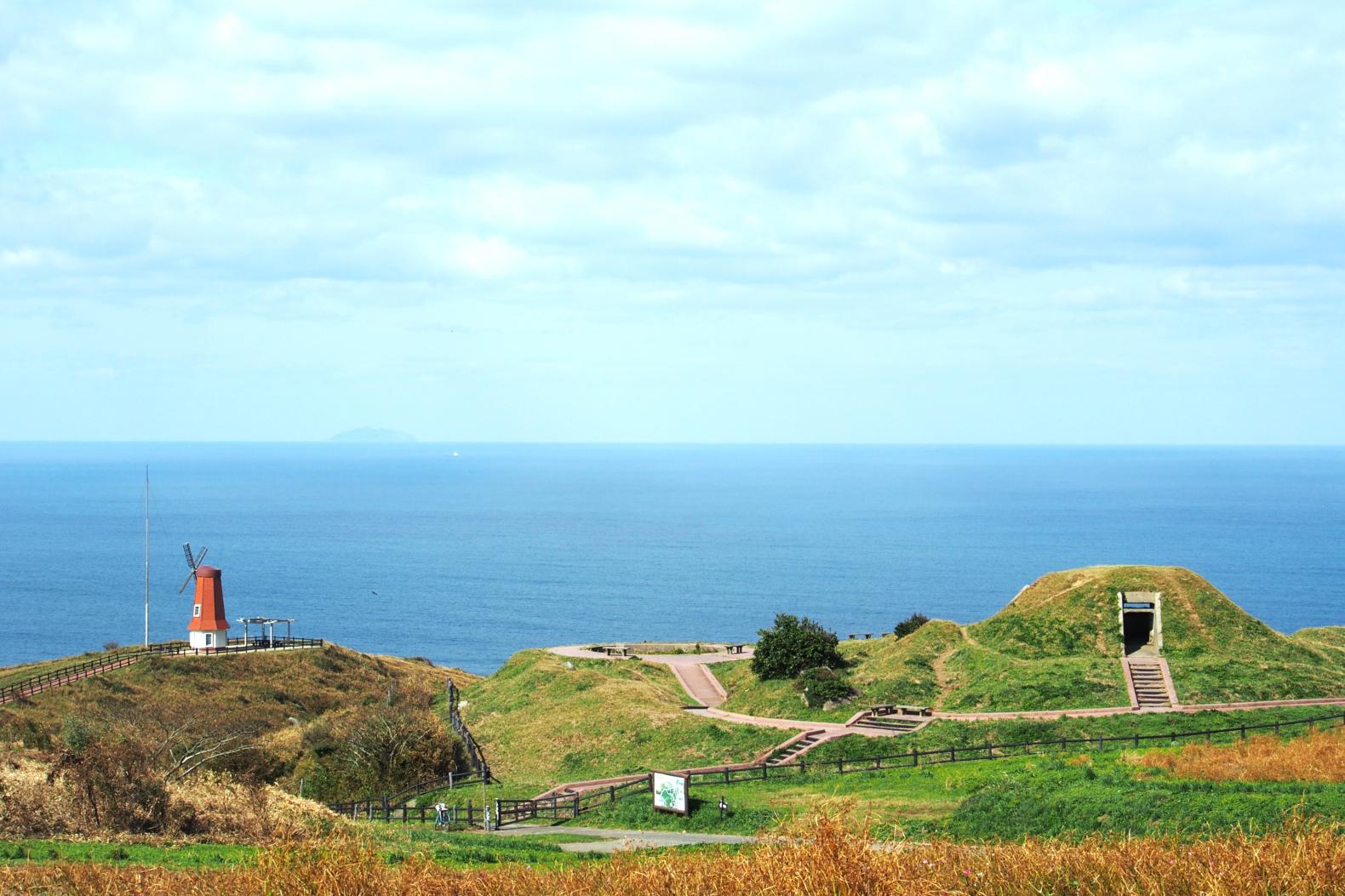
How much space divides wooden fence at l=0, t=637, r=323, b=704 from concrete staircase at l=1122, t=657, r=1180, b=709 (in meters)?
52.5

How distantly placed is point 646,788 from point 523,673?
28081mm

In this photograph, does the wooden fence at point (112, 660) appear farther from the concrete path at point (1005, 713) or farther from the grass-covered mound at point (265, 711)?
the concrete path at point (1005, 713)

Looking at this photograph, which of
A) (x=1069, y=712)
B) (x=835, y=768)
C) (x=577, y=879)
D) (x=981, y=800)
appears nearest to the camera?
(x=577, y=879)

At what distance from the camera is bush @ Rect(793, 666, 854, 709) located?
5191 cm

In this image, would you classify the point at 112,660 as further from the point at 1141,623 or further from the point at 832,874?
the point at 832,874

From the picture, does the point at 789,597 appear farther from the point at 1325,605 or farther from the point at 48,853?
the point at 48,853

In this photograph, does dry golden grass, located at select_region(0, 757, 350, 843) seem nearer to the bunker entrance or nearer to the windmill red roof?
the bunker entrance

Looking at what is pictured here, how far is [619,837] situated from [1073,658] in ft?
98.0

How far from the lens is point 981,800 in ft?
96.0

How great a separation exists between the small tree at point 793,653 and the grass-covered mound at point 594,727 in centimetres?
428

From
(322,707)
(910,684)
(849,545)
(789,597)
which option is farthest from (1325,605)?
(322,707)

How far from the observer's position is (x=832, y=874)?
1616 cm

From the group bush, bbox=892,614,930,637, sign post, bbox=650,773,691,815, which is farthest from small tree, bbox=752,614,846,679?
sign post, bbox=650,773,691,815

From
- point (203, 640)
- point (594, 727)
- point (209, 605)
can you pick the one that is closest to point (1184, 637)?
point (594, 727)
